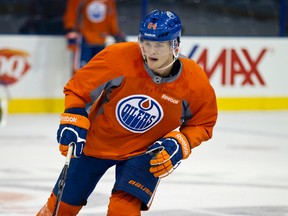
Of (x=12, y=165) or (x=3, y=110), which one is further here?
(x=3, y=110)

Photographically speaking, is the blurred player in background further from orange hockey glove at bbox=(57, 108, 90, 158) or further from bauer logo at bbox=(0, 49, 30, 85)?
orange hockey glove at bbox=(57, 108, 90, 158)

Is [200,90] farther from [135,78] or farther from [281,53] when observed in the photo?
[281,53]

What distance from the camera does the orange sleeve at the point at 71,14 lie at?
10.7 metres

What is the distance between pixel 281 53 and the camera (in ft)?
37.6

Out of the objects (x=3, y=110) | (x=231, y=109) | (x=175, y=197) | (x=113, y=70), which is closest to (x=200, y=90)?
(x=113, y=70)

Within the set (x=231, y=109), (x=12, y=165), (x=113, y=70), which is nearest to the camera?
(x=113, y=70)

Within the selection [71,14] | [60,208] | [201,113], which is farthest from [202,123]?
[71,14]

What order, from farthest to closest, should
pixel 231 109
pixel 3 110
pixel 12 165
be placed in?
pixel 231 109 → pixel 3 110 → pixel 12 165

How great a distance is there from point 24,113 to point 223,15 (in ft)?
9.13

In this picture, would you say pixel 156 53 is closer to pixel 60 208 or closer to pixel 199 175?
pixel 60 208

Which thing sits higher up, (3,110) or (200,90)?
(200,90)

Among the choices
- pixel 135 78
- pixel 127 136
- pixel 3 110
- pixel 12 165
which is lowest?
pixel 3 110

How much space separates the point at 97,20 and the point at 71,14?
1.76ft

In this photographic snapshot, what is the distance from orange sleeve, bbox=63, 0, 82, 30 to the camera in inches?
420
